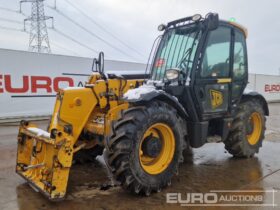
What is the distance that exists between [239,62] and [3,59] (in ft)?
26.0

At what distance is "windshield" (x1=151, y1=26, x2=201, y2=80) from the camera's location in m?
5.16

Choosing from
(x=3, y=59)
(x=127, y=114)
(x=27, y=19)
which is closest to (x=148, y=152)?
(x=127, y=114)

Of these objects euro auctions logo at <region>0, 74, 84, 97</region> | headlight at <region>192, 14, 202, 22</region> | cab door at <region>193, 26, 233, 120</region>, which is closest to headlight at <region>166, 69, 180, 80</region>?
cab door at <region>193, 26, 233, 120</region>

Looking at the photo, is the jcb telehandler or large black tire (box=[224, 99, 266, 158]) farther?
large black tire (box=[224, 99, 266, 158])

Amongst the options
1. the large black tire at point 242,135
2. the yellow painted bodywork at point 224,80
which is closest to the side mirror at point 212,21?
the yellow painted bodywork at point 224,80

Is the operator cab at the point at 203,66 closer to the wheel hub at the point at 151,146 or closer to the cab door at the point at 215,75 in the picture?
the cab door at the point at 215,75

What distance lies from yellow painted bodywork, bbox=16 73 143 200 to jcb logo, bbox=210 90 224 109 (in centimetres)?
154

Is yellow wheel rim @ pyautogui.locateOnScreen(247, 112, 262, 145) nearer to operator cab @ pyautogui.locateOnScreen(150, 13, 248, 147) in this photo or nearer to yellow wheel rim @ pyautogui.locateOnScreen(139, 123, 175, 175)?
operator cab @ pyautogui.locateOnScreen(150, 13, 248, 147)

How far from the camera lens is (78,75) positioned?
1230 centimetres

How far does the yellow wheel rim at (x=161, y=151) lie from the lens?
4.36 meters

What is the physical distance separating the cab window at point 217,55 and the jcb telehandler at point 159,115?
17mm

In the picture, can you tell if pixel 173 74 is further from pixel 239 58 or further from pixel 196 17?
pixel 239 58

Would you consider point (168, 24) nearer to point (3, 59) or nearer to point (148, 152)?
point (148, 152)
